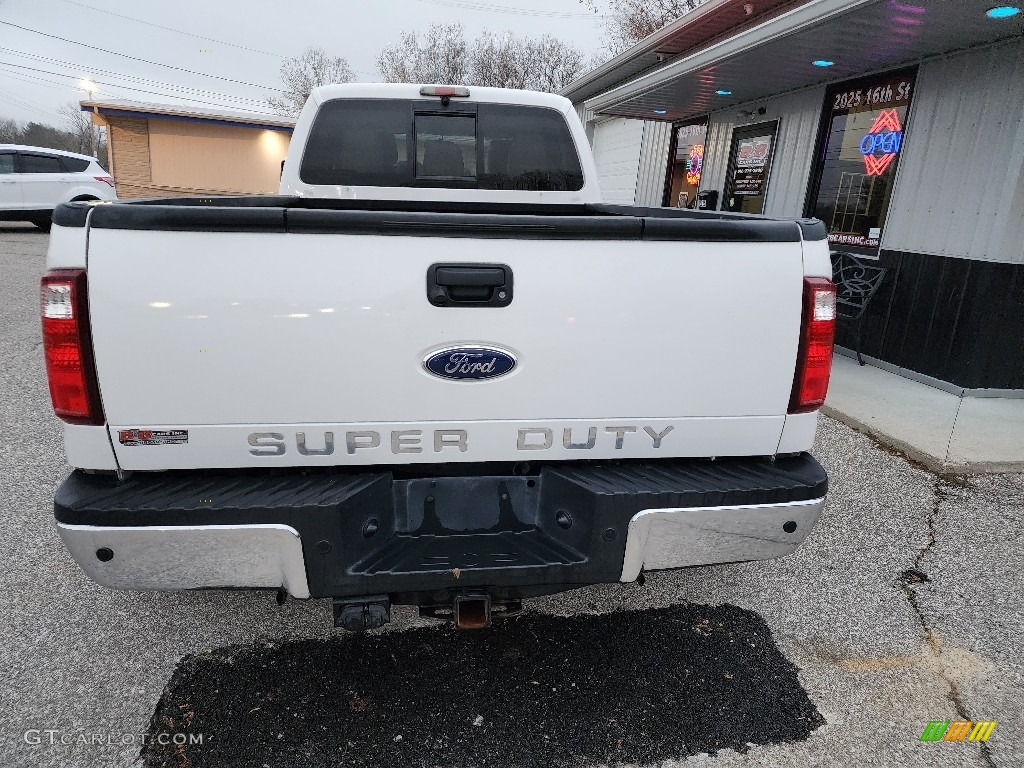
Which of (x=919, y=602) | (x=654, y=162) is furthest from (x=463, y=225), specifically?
(x=654, y=162)

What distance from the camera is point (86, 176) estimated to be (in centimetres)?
1602

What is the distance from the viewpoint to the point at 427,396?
1.94 meters

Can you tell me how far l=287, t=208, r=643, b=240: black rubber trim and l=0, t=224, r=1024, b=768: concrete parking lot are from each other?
1621 mm

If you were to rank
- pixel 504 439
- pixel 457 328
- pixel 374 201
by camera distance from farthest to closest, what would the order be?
pixel 374 201 < pixel 504 439 < pixel 457 328

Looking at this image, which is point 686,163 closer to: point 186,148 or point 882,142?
point 882,142

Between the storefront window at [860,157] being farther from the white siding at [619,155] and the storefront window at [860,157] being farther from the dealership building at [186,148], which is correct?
the dealership building at [186,148]

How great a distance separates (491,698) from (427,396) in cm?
116

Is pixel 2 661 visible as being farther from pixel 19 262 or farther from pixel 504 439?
pixel 19 262

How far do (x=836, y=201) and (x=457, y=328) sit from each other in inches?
290

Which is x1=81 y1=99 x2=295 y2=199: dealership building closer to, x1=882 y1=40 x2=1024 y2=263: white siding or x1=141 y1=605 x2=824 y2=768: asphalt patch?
x1=882 y1=40 x2=1024 y2=263: white siding

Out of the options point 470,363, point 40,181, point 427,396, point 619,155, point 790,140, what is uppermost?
point 619,155

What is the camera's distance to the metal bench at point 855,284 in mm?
6595

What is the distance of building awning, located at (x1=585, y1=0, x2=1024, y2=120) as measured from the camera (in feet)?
16.6

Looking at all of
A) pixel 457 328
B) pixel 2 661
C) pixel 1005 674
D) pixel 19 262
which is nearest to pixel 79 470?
pixel 2 661
